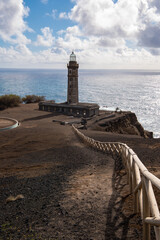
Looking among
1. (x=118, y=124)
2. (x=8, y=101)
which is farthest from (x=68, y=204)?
(x=8, y=101)

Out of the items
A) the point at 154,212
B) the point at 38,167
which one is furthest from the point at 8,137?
the point at 154,212

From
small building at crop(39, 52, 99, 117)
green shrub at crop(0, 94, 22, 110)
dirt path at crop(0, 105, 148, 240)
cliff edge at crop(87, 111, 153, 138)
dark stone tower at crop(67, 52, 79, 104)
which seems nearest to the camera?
dirt path at crop(0, 105, 148, 240)

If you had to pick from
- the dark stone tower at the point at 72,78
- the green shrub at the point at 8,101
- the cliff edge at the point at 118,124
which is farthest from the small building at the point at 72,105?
the green shrub at the point at 8,101

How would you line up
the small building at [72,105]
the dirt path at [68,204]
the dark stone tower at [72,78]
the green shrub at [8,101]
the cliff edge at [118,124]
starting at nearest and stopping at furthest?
the dirt path at [68,204] < the cliff edge at [118,124] < the small building at [72,105] < the dark stone tower at [72,78] < the green shrub at [8,101]

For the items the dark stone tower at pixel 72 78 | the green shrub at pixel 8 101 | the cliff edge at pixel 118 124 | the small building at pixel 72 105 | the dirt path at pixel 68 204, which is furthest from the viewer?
the green shrub at pixel 8 101

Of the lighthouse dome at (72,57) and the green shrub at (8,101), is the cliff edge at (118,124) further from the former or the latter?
the green shrub at (8,101)

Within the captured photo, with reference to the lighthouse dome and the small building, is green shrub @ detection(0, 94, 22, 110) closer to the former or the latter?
the small building

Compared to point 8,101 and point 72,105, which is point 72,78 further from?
point 8,101

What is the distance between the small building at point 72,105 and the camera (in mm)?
46216

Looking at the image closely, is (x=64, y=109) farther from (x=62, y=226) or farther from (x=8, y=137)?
(x=62, y=226)

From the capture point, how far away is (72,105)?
156 ft

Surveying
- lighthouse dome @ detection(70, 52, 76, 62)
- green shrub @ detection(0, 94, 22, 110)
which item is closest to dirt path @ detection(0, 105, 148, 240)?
lighthouse dome @ detection(70, 52, 76, 62)

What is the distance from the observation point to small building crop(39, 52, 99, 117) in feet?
152

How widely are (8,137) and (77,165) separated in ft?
49.6
